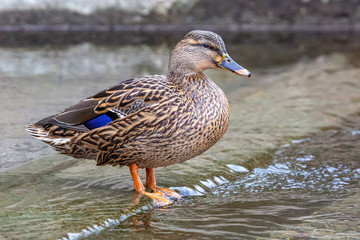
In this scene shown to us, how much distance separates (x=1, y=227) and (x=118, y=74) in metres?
4.53

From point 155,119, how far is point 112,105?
0.33 m

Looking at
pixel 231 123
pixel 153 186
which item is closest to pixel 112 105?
pixel 153 186

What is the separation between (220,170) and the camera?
182 inches

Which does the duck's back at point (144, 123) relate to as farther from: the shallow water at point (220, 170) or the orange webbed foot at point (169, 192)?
the shallow water at point (220, 170)

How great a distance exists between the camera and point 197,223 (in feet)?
11.8

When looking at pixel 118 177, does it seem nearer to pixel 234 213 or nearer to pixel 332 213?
pixel 234 213

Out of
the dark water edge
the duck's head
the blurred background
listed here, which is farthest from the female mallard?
the dark water edge

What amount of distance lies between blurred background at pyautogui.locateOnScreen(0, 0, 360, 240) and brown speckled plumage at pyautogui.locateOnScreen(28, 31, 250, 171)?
12.5 inches

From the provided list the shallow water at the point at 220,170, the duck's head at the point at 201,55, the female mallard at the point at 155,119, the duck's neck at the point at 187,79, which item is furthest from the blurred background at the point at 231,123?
the duck's head at the point at 201,55

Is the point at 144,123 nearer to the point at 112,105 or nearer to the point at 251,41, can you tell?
the point at 112,105

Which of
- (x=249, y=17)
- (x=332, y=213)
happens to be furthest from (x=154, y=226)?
(x=249, y=17)

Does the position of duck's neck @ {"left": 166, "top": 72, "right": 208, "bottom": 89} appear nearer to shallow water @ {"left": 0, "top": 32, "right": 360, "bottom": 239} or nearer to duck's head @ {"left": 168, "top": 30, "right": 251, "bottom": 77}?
duck's head @ {"left": 168, "top": 30, "right": 251, "bottom": 77}

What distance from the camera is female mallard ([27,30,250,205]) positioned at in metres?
3.94

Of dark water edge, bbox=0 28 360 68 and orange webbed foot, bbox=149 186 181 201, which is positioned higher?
dark water edge, bbox=0 28 360 68
